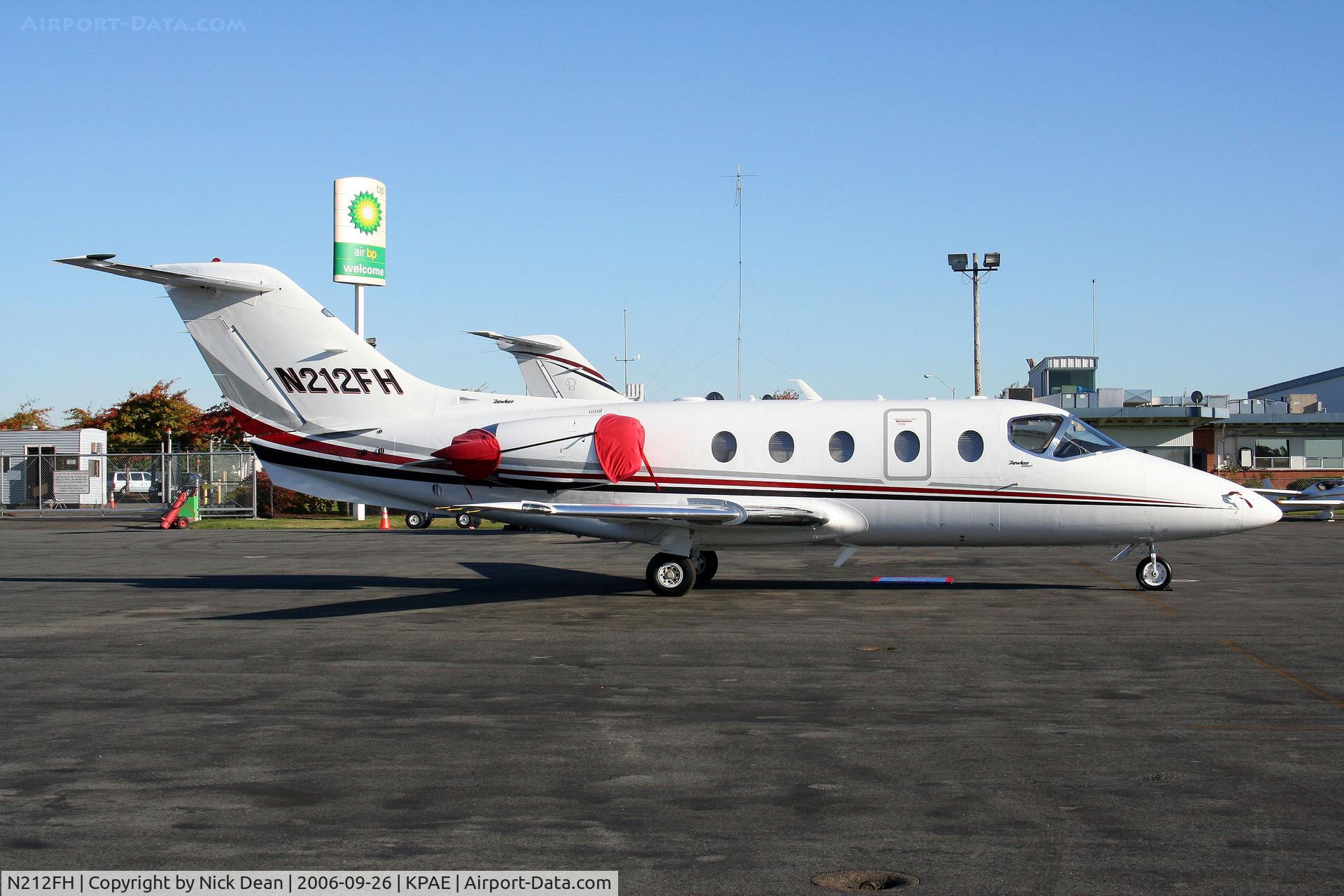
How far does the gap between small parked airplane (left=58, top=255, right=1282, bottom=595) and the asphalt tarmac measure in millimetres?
1127

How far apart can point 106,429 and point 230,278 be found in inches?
2483

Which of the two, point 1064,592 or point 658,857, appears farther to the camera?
point 1064,592

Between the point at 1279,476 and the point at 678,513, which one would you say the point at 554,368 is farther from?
the point at 1279,476

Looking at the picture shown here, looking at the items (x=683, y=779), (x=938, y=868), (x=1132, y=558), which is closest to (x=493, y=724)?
(x=683, y=779)

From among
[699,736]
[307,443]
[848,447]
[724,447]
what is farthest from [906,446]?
[307,443]

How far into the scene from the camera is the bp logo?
43625 mm

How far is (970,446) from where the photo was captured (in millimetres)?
16828

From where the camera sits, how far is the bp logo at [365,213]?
143 ft

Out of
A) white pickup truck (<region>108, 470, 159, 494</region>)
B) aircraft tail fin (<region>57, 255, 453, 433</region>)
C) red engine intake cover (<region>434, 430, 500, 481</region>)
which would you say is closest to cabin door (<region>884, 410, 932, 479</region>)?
red engine intake cover (<region>434, 430, 500, 481</region>)

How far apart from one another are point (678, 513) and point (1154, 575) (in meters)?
7.43

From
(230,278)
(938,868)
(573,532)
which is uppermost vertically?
(230,278)

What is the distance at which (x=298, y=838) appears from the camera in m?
5.99

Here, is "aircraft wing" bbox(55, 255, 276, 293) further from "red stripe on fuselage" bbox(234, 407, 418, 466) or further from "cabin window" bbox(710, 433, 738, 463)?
"cabin window" bbox(710, 433, 738, 463)

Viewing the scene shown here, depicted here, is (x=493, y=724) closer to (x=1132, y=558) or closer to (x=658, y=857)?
(x=658, y=857)
